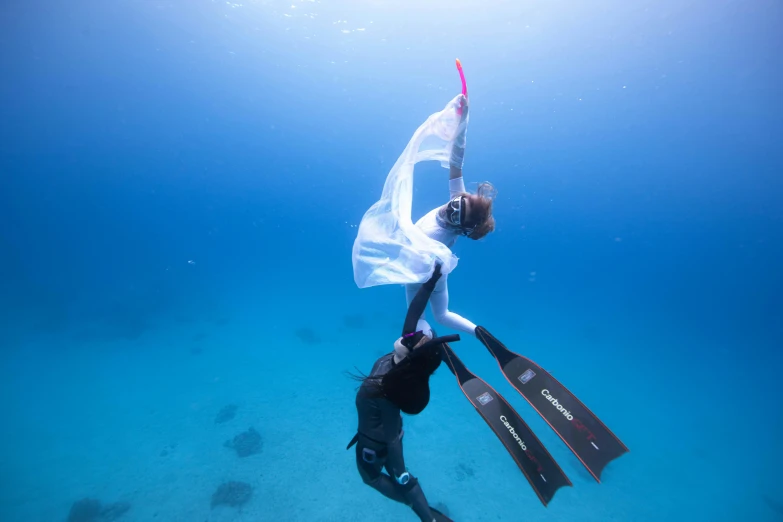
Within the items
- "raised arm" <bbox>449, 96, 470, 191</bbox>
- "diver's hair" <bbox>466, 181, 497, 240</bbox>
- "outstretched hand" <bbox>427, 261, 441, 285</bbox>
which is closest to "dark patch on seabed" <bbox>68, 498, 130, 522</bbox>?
"outstretched hand" <bbox>427, 261, 441, 285</bbox>

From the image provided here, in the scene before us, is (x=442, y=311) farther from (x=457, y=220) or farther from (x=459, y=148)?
(x=459, y=148)

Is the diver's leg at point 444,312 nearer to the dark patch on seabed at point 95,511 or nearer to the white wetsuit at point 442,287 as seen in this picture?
the white wetsuit at point 442,287

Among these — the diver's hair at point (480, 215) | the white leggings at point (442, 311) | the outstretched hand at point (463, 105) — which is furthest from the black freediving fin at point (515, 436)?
the outstretched hand at point (463, 105)

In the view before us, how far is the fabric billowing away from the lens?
9.49ft

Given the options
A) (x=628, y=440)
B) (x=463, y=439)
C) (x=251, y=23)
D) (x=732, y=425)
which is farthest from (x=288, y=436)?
(x=732, y=425)

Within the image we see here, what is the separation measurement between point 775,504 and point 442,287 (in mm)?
21776

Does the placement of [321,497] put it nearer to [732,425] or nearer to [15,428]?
[15,428]

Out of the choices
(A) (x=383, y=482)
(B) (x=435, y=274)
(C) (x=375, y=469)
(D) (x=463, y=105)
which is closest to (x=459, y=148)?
(D) (x=463, y=105)

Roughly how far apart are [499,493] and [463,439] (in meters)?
2.01

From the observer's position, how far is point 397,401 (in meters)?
2.57

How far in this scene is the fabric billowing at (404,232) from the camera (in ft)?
9.49

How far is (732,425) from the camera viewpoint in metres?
19.5

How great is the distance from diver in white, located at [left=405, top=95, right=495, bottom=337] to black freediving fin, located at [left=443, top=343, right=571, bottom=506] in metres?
0.39

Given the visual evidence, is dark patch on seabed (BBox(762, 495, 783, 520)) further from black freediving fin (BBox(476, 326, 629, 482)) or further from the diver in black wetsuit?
the diver in black wetsuit
